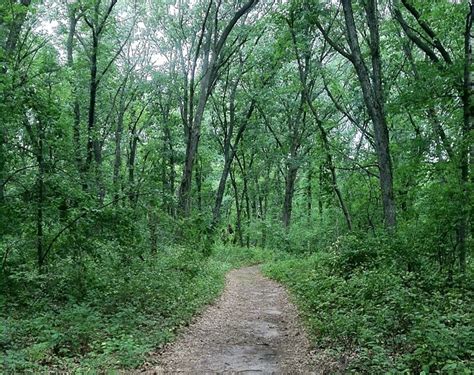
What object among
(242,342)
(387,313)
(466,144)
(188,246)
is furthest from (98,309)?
(466,144)

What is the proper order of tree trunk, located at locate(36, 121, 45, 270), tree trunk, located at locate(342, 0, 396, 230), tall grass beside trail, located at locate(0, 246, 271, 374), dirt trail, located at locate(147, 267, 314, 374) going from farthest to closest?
1. tree trunk, located at locate(342, 0, 396, 230)
2. tree trunk, located at locate(36, 121, 45, 270)
3. dirt trail, located at locate(147, 267, 314, 374)
4. tall grass beside trail, located at locate(0, 246, 271, 374)

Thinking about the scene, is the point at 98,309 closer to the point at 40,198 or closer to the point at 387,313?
the point at 40,198

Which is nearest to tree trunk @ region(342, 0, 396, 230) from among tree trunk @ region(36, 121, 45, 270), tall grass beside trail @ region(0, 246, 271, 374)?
tall grass beside trail @ region(0, 246, 271, 374)

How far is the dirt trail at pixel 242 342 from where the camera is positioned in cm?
659

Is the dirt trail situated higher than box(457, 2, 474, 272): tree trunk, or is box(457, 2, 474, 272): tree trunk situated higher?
box(457, 2, 474, 272): tree trunk

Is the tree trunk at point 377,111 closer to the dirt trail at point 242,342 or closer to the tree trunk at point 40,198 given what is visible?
the dirt trail at point 242,342

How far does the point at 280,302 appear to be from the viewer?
12148mm

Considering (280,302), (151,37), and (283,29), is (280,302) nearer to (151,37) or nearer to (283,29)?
(283,29)

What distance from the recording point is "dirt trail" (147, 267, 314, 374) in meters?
6.59

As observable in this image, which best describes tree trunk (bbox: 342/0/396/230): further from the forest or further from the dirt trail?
the dirt trail

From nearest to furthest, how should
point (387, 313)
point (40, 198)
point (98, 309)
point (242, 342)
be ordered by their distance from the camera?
point (387, 313) → point (242, 342) → point (98, 309) → point (40, 198)

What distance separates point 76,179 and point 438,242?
27.3 feet

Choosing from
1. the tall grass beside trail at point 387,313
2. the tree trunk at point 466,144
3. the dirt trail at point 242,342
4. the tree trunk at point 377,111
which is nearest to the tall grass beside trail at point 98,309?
the dirt trail at point 242,342

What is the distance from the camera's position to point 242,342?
8.17m
